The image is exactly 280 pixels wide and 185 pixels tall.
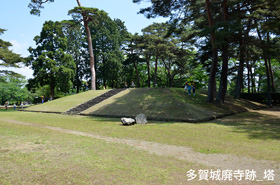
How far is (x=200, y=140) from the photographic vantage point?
7.42 meters

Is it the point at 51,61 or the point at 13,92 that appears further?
the point at 13,92

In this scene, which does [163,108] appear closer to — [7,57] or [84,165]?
[84,165]

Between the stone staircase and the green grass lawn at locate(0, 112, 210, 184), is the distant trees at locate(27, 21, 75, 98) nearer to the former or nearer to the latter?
the stone staircase

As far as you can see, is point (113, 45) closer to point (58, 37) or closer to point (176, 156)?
point (58, 37)

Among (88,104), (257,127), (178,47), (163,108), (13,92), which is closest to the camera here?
(257,127)

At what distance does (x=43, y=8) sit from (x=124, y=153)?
29.0 metres

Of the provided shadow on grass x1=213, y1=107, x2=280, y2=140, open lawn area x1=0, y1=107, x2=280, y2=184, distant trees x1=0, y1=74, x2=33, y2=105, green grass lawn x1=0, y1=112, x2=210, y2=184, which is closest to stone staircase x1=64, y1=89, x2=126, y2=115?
open lawn area x1=0, y1=107, x2=280, y2=184

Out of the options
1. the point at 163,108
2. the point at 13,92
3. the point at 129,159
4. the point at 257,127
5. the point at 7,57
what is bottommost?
the point at 129,159

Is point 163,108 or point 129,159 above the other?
point 163,108

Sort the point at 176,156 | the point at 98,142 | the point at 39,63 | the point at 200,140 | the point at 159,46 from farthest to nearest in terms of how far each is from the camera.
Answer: the point at 39,63, the point at 159,46, the point at 200,140, the point at 98,142, the point at 176,156

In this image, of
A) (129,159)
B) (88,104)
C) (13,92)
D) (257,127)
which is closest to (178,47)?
(88,104)

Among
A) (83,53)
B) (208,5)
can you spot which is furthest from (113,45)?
(208,5)

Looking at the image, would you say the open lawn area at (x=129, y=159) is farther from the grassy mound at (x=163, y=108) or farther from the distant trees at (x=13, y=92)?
the distant trees at (x=13, y=92)

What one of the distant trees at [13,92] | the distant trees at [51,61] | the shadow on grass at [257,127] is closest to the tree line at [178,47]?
the distant trees at [51,61]
